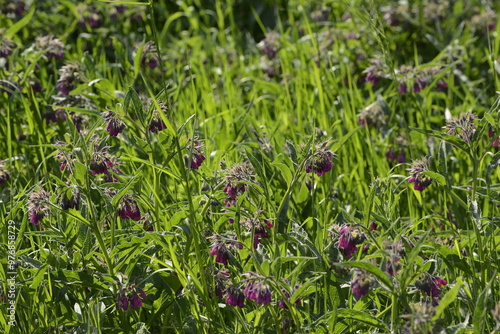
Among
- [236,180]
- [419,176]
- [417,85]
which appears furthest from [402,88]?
[236,180]

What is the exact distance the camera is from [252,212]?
2.55 metres

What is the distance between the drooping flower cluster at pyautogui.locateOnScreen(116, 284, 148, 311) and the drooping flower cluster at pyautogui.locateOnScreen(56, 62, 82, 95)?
61.1 inches

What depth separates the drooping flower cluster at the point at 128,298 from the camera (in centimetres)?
218

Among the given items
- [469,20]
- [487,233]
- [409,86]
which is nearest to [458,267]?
[487,233]

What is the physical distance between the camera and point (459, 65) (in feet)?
14.2

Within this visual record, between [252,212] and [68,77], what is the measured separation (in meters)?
1.40

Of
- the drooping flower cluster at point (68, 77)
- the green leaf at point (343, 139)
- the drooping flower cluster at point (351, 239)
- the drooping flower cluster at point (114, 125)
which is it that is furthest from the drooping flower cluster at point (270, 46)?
the drooping flower cluster at point (351, 239)

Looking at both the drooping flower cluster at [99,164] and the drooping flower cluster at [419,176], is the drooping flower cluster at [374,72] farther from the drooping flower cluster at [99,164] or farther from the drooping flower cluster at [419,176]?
the drooping flower cluster at [99,164]

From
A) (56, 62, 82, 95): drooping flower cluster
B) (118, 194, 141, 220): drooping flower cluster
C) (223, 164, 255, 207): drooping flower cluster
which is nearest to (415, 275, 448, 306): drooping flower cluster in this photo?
(223, 164, 255, 207): drooping flower cluster

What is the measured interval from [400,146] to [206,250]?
146 centimetres

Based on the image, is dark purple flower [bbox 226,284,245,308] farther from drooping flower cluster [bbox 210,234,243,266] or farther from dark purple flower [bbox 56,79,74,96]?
dark purple flower [bbox 56,79,74,96]

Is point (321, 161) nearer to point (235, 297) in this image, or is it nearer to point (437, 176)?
point (437, 176)

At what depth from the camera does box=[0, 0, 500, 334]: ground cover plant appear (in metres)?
2.17

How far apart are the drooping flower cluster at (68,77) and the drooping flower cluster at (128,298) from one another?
155 centimetres
